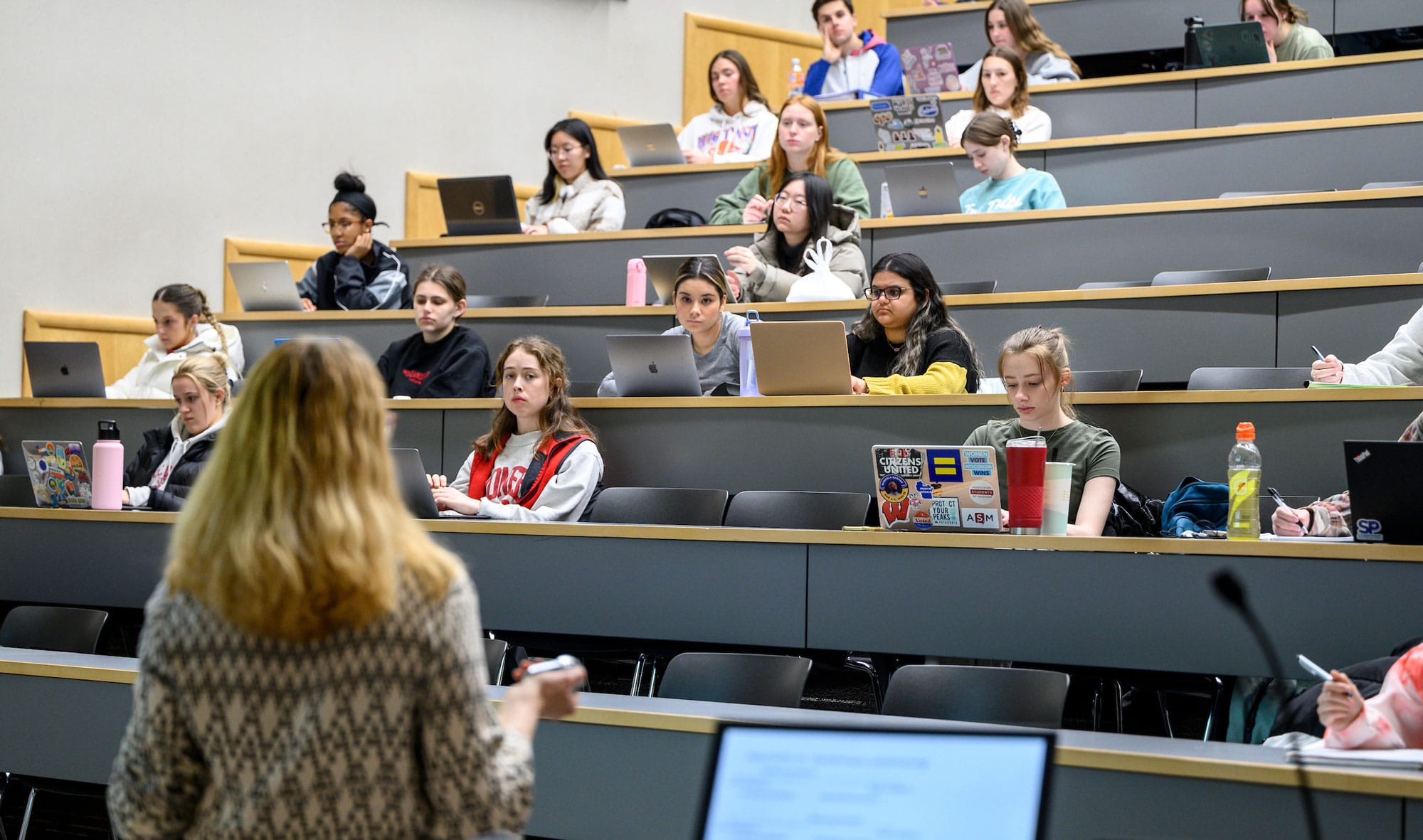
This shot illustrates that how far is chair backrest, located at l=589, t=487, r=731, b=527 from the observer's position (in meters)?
3.44

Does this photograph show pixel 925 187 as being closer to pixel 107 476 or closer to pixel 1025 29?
pixel 1025 29

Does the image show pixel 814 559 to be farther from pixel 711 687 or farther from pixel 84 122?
pixel 84 122

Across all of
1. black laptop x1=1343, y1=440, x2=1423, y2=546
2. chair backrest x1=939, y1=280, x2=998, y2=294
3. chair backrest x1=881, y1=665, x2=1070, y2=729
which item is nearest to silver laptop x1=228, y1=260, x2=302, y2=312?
chair backrest x1=939, y1=280, x2=998, y2=294

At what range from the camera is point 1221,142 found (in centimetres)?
539

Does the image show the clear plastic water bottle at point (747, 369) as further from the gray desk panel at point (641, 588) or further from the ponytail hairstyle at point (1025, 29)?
the ponytail hairstyle at point (1025, 29)

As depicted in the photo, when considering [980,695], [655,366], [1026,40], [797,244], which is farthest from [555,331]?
[1026,40]

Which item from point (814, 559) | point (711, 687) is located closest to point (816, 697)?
point (814, 559)

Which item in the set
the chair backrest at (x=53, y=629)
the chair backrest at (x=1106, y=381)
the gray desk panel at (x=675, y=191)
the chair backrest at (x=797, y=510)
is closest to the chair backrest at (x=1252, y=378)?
the chair backrest at (x=1106, y=381)

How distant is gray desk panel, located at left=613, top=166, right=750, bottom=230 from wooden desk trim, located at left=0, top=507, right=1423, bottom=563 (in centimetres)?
329


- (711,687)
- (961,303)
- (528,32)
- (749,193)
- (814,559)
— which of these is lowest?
(711,687)

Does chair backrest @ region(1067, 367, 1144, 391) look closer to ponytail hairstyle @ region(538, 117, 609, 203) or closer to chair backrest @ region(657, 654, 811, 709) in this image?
chair backrest @ region(657, 654, 811, 709)

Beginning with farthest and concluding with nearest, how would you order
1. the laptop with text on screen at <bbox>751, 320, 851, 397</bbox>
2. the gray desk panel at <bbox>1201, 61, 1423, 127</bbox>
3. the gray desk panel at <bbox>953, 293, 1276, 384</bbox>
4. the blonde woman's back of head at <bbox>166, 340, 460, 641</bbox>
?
the gray desk panel at <bbox>1201, 61, 1423, 127</bbox> < the gray desk panel at <bbox>953, 293, 1276, 384</bbox> < the laptop with text on screen at <bbox>751, 320, 851, 397</bbox> < the blonde woman's back of head at <bbox>166, 340, 460, 641</bbox>

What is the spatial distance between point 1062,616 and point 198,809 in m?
1.67

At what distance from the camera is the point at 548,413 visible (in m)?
3.81
